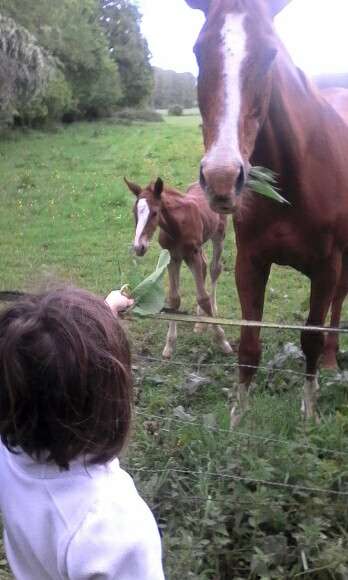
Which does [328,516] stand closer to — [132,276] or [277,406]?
[277,406]

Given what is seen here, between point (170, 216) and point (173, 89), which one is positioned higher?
point (173, 89)

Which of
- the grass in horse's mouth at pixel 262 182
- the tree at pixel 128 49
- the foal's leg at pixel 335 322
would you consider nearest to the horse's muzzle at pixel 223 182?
the grass in horse's mouth at pixel 262 182

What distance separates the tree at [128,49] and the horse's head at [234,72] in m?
28.7

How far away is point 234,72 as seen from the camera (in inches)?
111

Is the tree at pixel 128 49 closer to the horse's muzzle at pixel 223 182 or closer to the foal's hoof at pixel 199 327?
the foal's hoof at pixel 199 327

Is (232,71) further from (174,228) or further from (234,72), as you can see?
(174,228)

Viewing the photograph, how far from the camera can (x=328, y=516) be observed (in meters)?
2.50

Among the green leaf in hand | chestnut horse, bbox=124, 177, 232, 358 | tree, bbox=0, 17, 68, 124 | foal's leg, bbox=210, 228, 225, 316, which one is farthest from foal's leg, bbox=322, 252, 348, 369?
tree, bbox=0, 17, 68, 124

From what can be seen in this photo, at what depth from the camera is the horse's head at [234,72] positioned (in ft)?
8.99

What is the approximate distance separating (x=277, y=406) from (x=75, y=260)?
479cm

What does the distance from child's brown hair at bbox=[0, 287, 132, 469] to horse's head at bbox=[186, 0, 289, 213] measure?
145 centimetres

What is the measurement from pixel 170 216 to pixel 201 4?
231 cm

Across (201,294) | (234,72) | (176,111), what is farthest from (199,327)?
(176,111)

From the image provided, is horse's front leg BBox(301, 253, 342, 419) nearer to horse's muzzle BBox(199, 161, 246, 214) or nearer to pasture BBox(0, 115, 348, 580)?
pasture BBox(0, 115, 348, 580)
